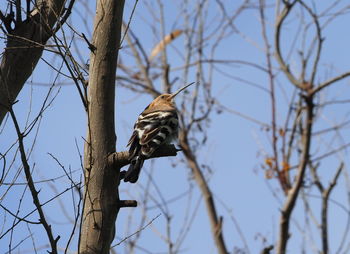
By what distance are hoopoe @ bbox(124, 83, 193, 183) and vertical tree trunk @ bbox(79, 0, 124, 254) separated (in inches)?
9.1

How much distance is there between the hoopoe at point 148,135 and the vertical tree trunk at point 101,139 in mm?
231

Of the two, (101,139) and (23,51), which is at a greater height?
(23,51)

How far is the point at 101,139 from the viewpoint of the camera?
4.15 meters

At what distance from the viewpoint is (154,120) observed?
5.87m

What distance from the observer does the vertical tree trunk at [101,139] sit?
13.1 feet

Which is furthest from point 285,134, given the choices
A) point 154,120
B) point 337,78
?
point 154,120

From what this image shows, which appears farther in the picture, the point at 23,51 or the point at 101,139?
the point at 23,51

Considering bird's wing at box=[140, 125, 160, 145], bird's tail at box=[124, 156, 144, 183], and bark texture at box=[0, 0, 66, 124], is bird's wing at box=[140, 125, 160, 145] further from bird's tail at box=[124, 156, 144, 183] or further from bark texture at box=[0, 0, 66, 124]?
bark texture at box=[0, 0, 66, 124]

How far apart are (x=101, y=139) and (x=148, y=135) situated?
1.13m

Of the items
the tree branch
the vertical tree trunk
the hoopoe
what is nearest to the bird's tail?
the hoopoe

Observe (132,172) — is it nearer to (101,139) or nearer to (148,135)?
(101,139)

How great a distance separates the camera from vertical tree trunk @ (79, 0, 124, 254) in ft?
13.1

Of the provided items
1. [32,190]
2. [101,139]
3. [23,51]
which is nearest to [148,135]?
[101,139]

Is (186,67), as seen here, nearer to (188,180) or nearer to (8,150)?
(188,180)
